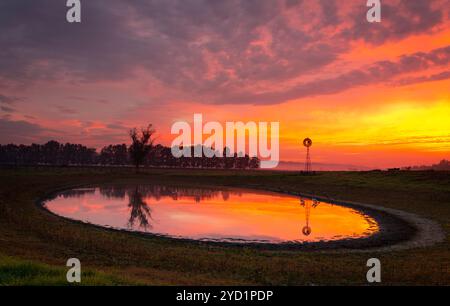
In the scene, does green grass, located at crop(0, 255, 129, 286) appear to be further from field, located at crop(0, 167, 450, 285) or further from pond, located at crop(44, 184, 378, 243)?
pond, located at crop(44, 184, 378, 243)

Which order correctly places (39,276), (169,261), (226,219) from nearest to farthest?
1. (39,276)
2. (169,261)
3. (226,219)

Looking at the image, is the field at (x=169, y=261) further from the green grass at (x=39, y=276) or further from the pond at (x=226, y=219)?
the pond at (x=226, y=219)

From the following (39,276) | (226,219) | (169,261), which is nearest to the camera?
(39,276)

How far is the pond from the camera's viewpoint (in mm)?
26266

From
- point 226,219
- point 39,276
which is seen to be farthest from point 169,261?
point 226,219

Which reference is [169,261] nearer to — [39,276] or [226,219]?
[39,276]

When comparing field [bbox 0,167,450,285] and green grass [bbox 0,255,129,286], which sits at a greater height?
green grass [bbox 0,255,129,286]

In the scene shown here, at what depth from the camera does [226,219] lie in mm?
32281

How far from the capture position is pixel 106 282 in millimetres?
10867

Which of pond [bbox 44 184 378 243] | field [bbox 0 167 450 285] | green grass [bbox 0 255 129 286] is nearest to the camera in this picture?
green grass [bbox 0 255 129 286]

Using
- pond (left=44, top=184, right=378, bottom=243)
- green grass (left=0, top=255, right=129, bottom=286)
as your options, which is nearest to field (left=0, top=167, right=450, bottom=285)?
green grass (left=0, top=255, right=129, bottom=286)

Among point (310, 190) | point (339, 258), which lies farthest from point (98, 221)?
point (310, 190)

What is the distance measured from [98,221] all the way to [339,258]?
19.4 meters
